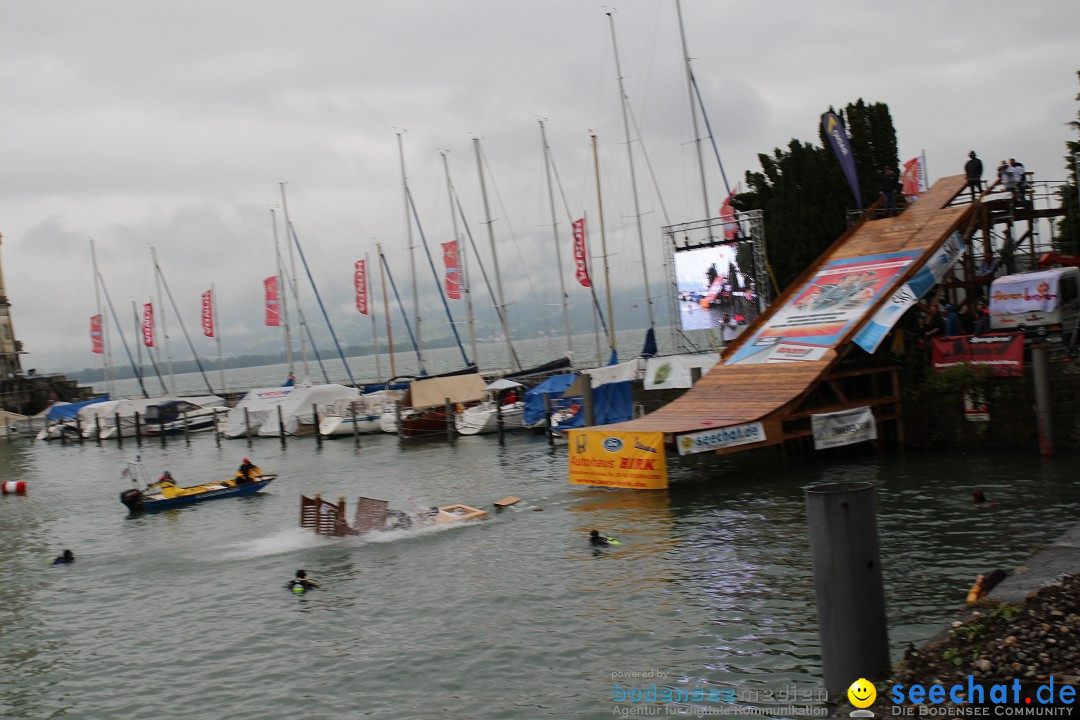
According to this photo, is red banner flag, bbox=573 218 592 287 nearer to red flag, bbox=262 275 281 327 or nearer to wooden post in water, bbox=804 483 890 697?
red flag, bbox=262 275 281 327

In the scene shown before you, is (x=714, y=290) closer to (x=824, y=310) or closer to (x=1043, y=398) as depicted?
(x=824, y=310)

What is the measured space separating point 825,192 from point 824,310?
14.9 m

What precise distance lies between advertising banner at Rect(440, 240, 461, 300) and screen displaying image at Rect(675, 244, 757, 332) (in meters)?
31.4

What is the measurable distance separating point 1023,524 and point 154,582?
786 inches

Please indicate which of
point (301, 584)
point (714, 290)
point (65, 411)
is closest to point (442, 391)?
point (714, 290)

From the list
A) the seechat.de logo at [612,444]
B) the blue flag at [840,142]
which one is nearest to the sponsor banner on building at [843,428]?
the seechat.de logo at [612,444]

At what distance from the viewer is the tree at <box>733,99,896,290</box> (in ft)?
141

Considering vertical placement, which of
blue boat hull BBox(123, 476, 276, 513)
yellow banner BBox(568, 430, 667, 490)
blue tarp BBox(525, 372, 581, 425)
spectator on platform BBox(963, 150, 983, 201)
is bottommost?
blue boat hull BBox(123, 476, 276, 513)

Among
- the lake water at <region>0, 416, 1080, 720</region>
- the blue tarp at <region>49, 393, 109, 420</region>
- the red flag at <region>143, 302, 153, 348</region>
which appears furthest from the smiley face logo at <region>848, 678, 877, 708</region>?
the red flag at <region>143, 302, 153, 348</region>

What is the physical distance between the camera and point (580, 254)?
5925 centimetres

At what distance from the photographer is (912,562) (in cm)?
1711

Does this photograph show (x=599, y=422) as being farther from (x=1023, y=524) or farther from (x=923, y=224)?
(x=1023, y=524)

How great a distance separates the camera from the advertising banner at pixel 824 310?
29188 millimetres

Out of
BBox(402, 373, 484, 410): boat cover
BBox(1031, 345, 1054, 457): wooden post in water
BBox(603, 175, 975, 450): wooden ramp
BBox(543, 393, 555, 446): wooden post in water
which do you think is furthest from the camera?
BBox(402, 373, 484, 410): boat cover
